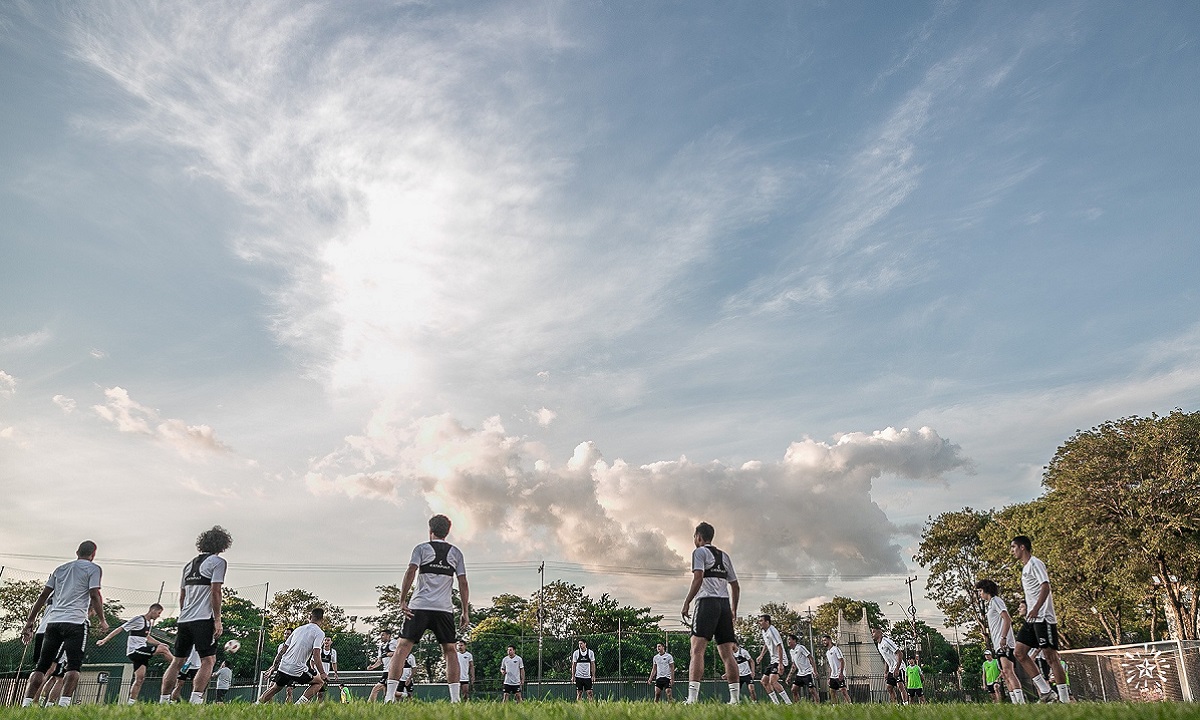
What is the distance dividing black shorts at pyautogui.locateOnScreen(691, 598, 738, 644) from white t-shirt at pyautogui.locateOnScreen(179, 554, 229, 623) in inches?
213

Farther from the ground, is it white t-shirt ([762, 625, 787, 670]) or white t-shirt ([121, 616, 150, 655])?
white t-shirt ([121, 616, 150, 655])

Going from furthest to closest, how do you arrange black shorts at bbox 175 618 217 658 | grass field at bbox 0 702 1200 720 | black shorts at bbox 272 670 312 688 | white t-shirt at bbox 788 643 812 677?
1. white t-shirt at bbox 788 643 812 677
2. black shorts at bbox 272 670 312 688
3. black shorts at bbox 175 618 217 658
4. grass field at bbox 0 702 1200 720

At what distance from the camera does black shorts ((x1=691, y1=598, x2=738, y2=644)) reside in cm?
908

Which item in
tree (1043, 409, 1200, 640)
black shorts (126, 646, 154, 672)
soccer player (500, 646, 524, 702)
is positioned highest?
tree (1043, 409, 1200, 640)

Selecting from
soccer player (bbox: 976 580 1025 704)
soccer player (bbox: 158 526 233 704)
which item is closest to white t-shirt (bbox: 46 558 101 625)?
soccer player (bbox: 158 526 233 704)

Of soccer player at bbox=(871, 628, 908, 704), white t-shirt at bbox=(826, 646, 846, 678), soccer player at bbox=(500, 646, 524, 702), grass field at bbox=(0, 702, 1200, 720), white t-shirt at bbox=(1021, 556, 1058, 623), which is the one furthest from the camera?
soccer player at bbox=(500, 646, 524, 702)

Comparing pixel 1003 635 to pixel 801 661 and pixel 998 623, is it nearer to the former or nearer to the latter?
pixel 998 623

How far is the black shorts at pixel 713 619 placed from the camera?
A: 9.08 m

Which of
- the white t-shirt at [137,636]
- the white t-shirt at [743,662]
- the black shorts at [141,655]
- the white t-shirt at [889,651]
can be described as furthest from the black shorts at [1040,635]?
the white t-shirt at [137,636]

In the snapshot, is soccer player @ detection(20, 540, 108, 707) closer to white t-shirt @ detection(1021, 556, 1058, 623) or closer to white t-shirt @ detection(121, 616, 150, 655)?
white t-shirt @ detection(121, 616, 150, 655)

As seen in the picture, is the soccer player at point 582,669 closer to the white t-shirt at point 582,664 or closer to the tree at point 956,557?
the white t-shirt at point 582,664

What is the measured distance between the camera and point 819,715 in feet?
15.0

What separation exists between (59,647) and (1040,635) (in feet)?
39.2

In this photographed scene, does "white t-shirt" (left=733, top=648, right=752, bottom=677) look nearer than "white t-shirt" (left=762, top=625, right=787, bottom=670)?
No
